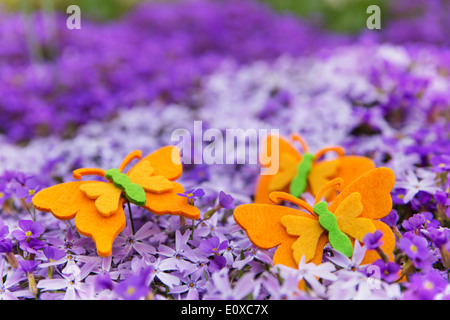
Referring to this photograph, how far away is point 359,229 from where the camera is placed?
108cm

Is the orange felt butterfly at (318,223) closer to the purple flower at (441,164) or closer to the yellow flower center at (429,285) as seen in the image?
the yellow flower center at (429,285)

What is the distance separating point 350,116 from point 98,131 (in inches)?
55.6

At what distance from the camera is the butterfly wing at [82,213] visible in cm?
106

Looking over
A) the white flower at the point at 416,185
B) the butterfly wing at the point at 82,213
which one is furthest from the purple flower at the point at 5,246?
the white flower at the point at 416,185

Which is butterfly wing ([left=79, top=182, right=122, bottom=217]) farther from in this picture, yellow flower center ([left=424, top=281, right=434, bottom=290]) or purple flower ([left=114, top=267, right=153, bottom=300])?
yellow flower center ([left=424, top=281, right=434, bottom=290])

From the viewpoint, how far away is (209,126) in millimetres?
2373

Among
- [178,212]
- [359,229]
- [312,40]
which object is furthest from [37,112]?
[312,40]

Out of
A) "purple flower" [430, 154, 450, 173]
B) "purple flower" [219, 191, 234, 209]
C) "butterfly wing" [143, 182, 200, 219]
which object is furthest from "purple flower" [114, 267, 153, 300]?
"purple flower" [430, 154, 450, 173]

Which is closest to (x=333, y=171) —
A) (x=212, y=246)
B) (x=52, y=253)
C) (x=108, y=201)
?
(x=212, y=246)

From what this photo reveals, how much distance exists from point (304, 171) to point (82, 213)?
0.76 m

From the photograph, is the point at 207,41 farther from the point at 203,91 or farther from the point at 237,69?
the point at 203,91

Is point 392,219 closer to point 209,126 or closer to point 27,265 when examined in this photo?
point 27,265

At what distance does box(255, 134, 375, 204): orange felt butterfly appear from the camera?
1.43 meters

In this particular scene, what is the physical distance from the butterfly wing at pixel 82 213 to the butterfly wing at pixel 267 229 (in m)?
0.32
